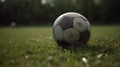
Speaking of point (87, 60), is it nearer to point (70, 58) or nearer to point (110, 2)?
point (70, 58)

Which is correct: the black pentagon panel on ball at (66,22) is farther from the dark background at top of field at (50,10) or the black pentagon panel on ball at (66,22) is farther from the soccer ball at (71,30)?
the dark background at top of field at (50,10)

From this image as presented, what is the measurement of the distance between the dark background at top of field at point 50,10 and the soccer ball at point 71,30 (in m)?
37.5

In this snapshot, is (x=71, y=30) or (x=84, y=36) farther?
(x=84, y=36)

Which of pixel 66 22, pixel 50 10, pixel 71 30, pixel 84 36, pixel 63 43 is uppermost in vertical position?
pixel 66 22

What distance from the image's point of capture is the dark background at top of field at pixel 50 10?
4356cm

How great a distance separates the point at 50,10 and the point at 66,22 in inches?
1624

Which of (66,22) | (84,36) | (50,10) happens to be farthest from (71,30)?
(50,10)

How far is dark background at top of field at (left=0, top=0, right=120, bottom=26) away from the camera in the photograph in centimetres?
4356

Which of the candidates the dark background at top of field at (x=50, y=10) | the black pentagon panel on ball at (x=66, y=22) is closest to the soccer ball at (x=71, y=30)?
the black pentagon panel on ball at (x=66, y=22)

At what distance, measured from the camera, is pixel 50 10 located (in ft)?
152

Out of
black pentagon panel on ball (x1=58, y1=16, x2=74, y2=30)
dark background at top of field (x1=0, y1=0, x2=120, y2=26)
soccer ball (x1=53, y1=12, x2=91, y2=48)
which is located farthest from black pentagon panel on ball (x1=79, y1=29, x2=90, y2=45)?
dark background at top of field (x1=0, y1=0, x2=120, y2=26)

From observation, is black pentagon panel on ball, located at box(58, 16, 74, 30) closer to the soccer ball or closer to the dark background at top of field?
the soccer ball

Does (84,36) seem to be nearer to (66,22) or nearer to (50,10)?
(66,22)

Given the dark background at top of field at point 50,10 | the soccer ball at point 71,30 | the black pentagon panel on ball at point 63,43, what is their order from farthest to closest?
the dark background at top of field at point 50,10
the black pentagon panel on ball at point 63,43
the soccer ball at point 71,30
